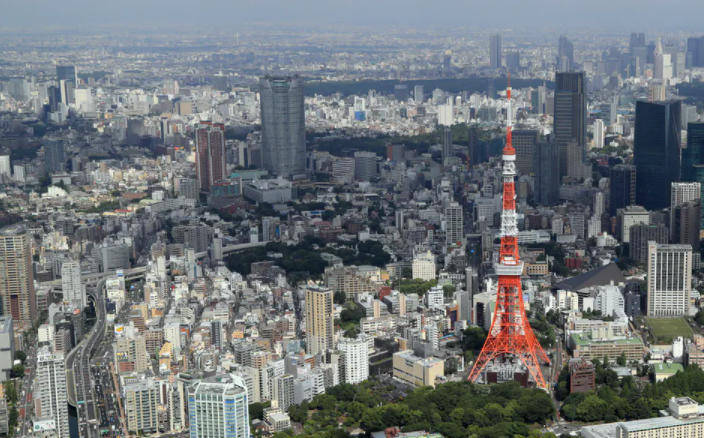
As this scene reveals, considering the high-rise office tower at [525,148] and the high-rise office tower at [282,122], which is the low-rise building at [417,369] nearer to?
the high-rise office tower at [525,148]

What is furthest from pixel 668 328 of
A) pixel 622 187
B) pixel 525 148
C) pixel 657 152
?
pixel 525 148

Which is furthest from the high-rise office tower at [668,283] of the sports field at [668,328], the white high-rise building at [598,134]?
the white high-rise building at [598,134]

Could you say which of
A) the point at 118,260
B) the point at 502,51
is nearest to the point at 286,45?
the point at 502,51

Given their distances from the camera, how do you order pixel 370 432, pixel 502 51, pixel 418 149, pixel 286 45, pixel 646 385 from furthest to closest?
pixel 418 149 → pixel 286 45 → pixel 502 51 → pixel 646 385 → pixel 370 432

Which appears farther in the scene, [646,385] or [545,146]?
[545,146]

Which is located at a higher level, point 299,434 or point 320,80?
point 320,80

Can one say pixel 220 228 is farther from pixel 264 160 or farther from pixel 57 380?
pixel 57 380

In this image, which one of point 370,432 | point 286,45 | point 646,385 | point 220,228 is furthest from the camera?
point 286,45
